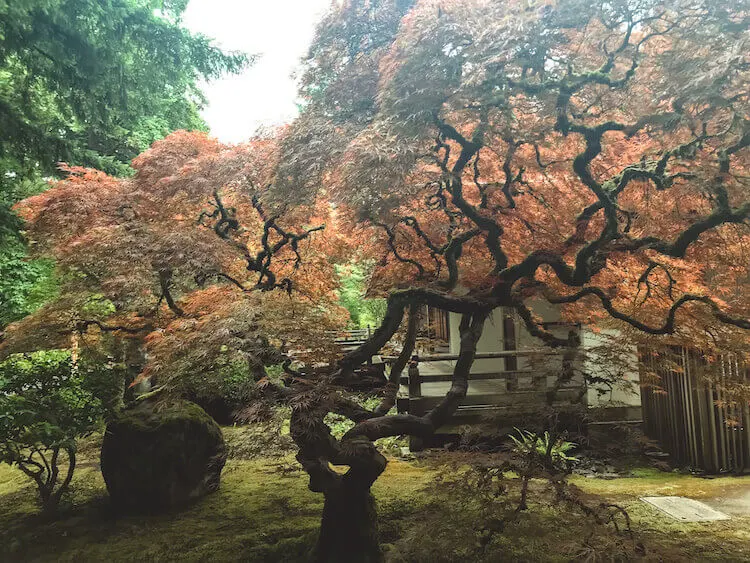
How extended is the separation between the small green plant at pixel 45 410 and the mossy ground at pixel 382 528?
0.63 metres

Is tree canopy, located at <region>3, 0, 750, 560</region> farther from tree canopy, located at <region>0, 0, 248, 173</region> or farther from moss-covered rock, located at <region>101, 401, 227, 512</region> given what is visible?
moss-covered rock, located at <region>101, 401, 227, 512</region>

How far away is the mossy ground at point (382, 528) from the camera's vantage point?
4121 mm

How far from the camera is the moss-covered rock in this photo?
5.44 meters

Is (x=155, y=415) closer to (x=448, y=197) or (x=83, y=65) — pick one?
(x=83, y=65)

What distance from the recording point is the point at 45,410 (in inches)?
207

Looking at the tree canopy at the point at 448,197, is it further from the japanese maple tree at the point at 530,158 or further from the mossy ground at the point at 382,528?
the mossy ground at the point at 382,528

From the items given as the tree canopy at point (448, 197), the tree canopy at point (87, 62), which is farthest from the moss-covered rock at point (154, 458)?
the tree canopy at point (87, 62)

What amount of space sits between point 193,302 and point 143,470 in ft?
6.34

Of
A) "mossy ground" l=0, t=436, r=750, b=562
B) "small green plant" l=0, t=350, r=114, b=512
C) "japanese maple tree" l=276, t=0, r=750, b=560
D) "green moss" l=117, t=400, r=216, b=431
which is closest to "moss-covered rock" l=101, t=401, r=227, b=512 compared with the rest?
"green moss" l=117, t=400, r=216, b=431

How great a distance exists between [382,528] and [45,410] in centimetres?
380

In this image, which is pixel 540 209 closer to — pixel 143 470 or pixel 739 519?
pixel 739 519

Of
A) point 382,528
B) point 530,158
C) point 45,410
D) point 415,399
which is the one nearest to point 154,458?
point 45,410

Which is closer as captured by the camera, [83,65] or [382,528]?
[382,528]

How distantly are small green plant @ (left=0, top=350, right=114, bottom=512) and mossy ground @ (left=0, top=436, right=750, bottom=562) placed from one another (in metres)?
0.63
